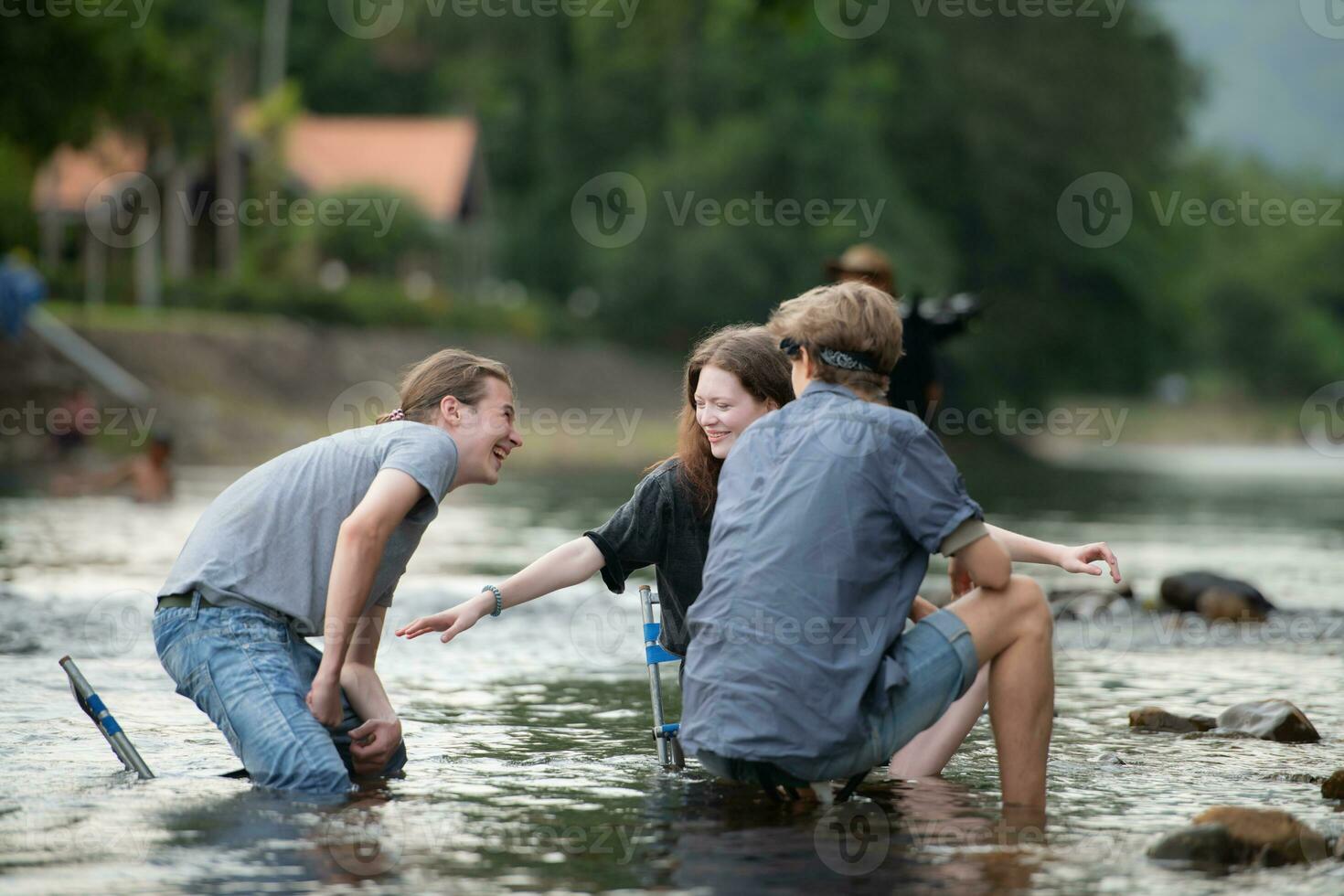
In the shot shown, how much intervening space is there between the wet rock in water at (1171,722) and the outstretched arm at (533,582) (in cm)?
255

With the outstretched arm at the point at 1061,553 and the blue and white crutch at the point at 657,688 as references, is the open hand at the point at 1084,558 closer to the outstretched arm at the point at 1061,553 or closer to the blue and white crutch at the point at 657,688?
the outstretched arm at the point at 1061,553

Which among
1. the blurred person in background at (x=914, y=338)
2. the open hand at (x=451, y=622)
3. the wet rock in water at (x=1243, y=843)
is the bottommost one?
the wet rock in water at (x=1243, y=843)

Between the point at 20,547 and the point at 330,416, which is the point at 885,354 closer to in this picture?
the point at 20,547

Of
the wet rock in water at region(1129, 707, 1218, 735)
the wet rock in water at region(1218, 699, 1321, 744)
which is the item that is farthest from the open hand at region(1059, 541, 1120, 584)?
the wet rock in water at region(1129, 707, 1218, 735)

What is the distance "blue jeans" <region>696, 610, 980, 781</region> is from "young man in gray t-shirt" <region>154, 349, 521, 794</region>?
1.16m

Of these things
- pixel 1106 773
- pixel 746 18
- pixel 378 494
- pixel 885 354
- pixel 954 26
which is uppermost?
pixel 954 26

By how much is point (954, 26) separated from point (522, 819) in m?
57.3

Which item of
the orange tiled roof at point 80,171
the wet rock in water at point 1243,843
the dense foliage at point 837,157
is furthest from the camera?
the dense foliage at point 837,157

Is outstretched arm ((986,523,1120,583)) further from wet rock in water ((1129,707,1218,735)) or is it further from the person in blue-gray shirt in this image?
wet rock in water ((1129,707,1218,735))

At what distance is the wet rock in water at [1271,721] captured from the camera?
698 centimetres

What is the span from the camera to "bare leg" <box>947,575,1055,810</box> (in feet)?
16.5

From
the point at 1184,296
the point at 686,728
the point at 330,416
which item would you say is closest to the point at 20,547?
the point at 686,728

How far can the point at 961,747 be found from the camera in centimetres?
679

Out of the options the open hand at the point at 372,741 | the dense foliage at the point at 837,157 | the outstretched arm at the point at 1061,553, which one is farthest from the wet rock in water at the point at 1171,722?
the dense foliage at the point at 837,157
